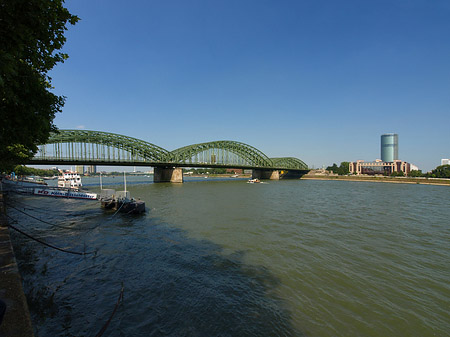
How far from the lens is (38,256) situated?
12031 mm

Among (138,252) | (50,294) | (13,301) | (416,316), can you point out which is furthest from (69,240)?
A: (416,316)

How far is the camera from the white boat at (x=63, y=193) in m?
32.8

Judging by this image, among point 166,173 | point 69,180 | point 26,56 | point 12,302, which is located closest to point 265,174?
point 166,173

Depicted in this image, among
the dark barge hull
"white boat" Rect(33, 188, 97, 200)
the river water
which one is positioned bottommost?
the river water

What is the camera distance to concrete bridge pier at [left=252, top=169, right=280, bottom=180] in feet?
443

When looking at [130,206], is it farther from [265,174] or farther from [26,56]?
[265,174]

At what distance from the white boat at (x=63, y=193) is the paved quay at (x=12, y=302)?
90.9ft

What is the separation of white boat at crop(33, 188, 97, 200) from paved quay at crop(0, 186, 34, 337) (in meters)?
27.7

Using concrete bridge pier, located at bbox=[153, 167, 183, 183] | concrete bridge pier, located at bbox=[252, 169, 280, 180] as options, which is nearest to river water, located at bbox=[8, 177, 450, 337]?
concrete bridge pier, located at bbox=[153, 167, 183, 183]

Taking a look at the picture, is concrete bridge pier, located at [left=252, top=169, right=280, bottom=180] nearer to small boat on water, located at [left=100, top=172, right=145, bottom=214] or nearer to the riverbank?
the riverbank

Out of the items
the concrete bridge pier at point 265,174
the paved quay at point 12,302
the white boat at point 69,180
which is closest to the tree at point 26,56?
the paved quay at point 12,302

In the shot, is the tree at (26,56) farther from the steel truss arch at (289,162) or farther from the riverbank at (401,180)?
the steel truss arch at (289,162)

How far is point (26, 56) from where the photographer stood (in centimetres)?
776

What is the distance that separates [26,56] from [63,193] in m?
32.5
